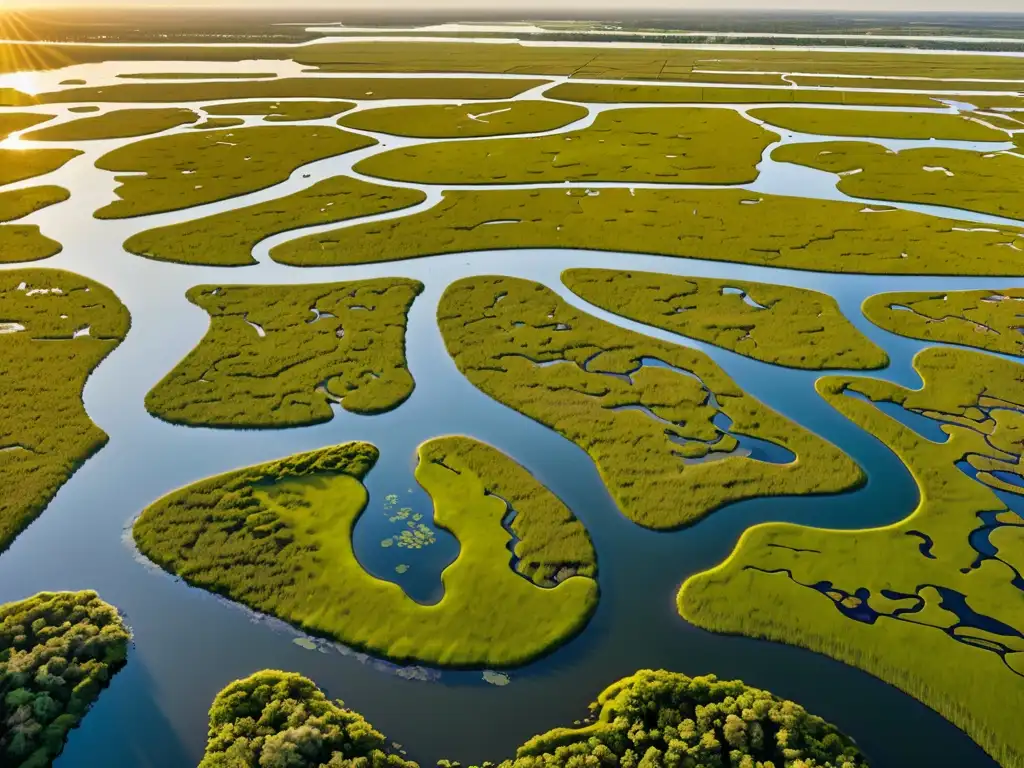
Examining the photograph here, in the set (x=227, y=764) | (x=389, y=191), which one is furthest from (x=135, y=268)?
(x=227, y=764)

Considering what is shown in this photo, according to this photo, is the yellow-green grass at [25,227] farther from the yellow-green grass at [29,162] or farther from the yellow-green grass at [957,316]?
the yellow-green grass at [957,316]

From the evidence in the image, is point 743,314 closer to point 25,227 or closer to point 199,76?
point 25,227

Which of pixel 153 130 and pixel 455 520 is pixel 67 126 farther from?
pixel 455 520

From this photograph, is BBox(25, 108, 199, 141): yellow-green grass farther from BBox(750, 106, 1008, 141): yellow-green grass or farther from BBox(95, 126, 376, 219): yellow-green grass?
BBox(750, 106, 1008, 141): yellow-green grass

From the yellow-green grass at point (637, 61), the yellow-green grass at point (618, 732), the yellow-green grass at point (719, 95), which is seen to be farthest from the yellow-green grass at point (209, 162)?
the yellow-green grass at point (637, 61)

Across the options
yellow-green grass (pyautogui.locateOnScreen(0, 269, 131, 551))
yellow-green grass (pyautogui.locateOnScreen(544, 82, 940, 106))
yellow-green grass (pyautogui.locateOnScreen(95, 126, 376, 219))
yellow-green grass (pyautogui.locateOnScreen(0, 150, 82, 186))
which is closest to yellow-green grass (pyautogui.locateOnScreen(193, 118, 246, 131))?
yellow-green grass (pyautogui.locateOnScreen(95, 126, 376, 219))
